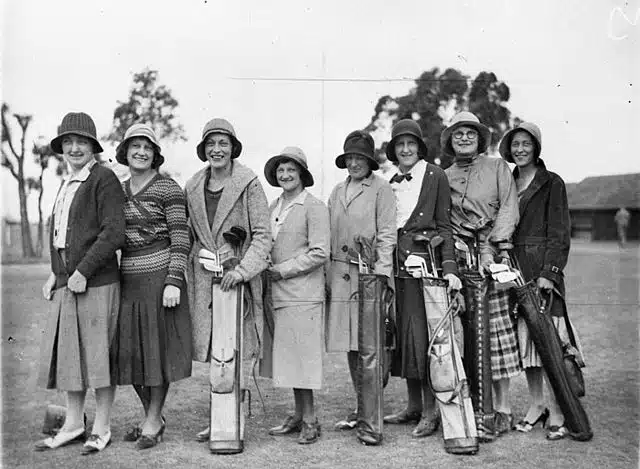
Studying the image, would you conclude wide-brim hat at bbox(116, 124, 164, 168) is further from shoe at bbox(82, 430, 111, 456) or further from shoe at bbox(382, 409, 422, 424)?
shoe at bbox(382, 409, 422, 424)

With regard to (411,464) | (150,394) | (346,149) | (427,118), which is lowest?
(411,464)

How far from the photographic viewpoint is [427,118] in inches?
286

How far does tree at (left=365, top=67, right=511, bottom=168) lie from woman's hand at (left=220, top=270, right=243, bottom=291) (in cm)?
235

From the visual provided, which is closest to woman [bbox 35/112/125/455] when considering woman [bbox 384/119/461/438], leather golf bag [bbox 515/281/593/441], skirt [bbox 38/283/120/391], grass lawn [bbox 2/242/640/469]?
skirt [bbox 38/283/120/391]

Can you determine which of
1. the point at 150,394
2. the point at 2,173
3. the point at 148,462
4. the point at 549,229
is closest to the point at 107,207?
the point at 2,173

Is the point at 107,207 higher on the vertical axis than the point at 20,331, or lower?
higher

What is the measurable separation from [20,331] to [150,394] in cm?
389

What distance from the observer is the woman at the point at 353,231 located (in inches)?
178

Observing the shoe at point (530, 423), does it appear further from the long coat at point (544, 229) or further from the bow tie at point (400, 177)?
the bow tie at point (400, 177)

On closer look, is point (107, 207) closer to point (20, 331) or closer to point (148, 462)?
point (148, 462)

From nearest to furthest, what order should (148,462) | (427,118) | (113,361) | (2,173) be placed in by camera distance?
(148,462) → (113,361) → (2,173) → (427,118)

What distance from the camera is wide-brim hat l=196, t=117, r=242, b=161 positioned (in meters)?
4.39

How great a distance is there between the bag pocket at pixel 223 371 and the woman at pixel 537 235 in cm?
190

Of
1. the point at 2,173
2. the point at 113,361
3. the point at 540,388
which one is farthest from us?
the point at 540,388
